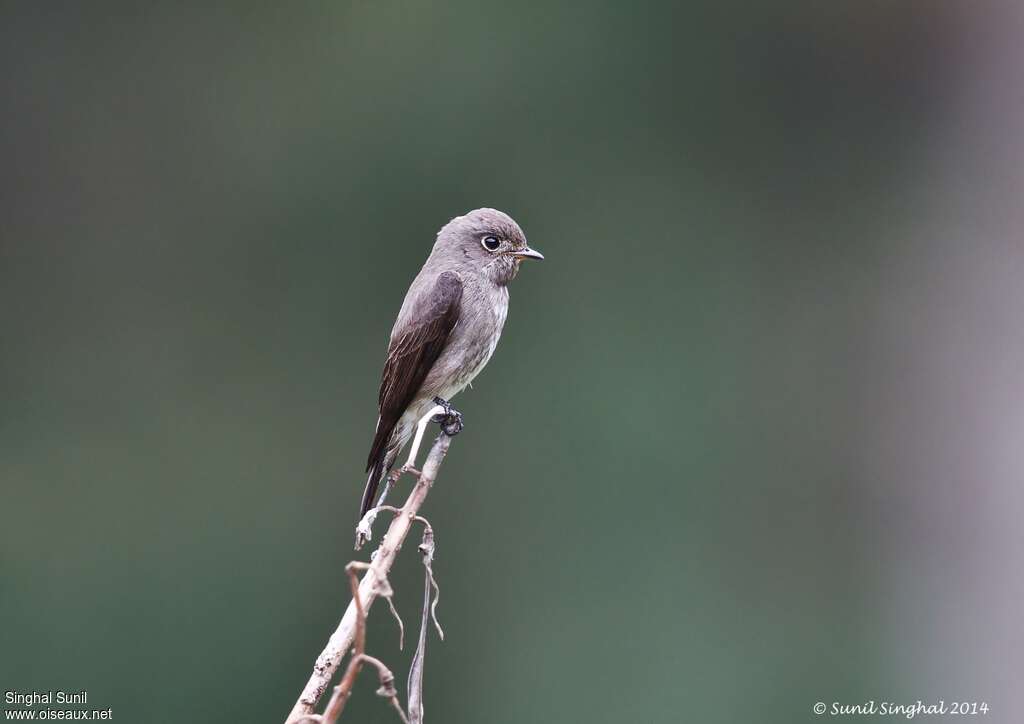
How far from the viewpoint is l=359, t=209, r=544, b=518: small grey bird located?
3764mm

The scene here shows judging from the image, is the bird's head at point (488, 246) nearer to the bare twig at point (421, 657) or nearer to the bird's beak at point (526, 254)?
the bird's beak at point (526, 254)

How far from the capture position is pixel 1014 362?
6902mm

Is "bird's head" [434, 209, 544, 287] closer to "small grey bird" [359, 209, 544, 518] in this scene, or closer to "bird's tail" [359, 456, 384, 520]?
"small grey bird" [359, 209, 544, 518]

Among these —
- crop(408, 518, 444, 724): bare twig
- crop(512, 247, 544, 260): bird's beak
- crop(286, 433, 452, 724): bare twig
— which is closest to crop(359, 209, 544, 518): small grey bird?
crop(512, 247, 544, 260): bird's beak

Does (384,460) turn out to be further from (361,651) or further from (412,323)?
(361,651)

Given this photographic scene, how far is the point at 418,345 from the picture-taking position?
12.3 feet

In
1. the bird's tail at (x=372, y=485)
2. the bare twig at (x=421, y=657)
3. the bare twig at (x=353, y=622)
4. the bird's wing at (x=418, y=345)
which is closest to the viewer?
the bare twig at (x=353, y=622)

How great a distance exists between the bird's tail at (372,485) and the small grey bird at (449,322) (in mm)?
17

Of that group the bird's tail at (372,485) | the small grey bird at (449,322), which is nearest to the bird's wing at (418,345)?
the small grey bird at (449,322)

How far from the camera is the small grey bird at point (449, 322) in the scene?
3.76 metres

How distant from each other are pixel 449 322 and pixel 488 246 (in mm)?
356

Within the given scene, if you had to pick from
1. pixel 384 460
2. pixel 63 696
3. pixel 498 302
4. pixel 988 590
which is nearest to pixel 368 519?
pixel 384 460

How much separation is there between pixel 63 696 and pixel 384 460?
147 centimetres

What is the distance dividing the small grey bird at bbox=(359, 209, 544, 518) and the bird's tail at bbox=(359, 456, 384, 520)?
0.06 ft
